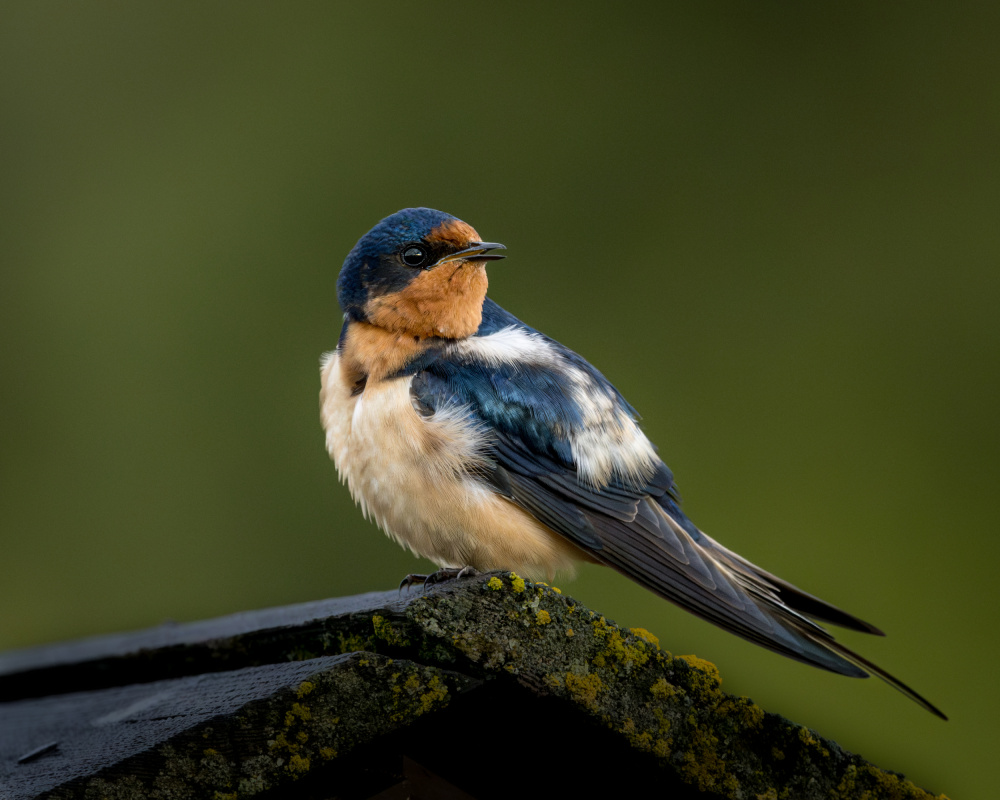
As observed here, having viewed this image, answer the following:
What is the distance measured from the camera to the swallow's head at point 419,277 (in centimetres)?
213

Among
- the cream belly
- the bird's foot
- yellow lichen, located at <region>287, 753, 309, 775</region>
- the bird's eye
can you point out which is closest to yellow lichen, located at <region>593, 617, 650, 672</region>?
yellow lichen, located at <region>287, 753, 309, 775</region>

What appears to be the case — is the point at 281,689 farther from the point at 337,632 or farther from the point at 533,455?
the point at 533,455

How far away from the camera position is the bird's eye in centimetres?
221

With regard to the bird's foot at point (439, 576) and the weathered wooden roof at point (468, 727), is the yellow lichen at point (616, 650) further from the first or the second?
the bird's foot at point (439, 576)

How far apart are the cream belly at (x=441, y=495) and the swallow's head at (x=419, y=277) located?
0.21 m

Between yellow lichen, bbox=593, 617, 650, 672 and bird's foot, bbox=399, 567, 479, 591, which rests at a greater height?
yellow lichen, bbox=593, 617, 650, 672

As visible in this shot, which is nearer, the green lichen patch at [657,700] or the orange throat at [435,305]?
the green lichen patch at [657,700]

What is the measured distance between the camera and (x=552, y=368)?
2.04 metres

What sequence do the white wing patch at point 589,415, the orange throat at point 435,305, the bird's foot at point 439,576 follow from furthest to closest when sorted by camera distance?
the orange throat at point 435,305
the white wing patch at point 589,415
the bird's foot at point 439,576

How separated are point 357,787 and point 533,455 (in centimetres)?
85

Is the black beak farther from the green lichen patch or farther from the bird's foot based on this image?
the green lichen patch

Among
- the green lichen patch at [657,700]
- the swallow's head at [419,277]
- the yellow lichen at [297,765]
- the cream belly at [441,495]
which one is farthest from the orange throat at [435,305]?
the yellow lichen at [297,765]

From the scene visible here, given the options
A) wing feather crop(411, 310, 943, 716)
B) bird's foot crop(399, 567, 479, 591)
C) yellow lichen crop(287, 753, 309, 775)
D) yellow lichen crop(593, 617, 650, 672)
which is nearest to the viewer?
yellow lichen crop(287, 753, 309, 775)

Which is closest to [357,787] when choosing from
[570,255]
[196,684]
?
[196,684]
